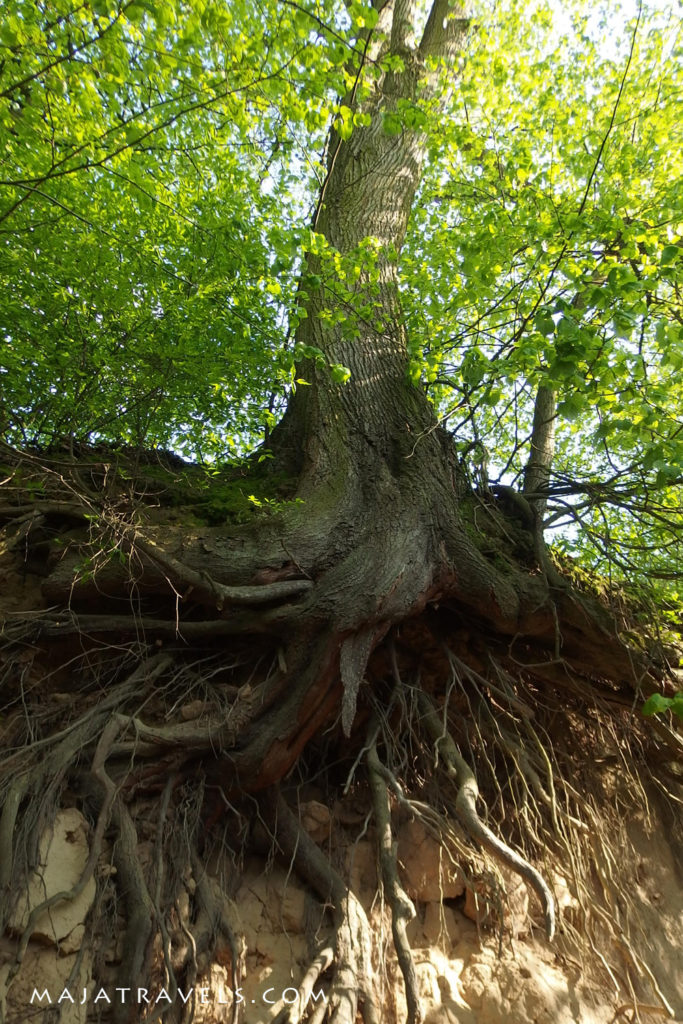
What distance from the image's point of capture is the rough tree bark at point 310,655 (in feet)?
9.36

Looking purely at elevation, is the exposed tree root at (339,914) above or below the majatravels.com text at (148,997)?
above

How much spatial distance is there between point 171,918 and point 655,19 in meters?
8.91

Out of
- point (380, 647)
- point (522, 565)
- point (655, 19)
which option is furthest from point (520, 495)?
point (655, 19)

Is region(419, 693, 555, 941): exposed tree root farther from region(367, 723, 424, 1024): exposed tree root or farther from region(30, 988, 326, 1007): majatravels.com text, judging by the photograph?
region(30, 988, 326, 1007): majatravels.com text

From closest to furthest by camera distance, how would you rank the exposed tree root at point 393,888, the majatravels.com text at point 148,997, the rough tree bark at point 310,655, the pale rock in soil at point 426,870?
the majatravels.com text at point 148,997 → the exposed tree root at point 393,888 → the rough tree bark at point 310,655 → the pale rock in soil at point 426,870

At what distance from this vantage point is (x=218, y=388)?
4.24m

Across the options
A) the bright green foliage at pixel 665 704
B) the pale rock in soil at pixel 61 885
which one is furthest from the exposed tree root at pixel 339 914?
the bright green foliage at pixel 665 704

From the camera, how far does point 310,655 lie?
130 inches

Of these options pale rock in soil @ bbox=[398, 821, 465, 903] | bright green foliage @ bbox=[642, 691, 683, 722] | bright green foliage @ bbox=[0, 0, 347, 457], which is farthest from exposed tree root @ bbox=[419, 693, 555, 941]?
bright green foliage @ bbox=[0, 0, 347, 457]

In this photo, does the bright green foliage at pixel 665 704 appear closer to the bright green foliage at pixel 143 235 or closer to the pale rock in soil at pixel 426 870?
the pale rock in soil at pixel 426 870

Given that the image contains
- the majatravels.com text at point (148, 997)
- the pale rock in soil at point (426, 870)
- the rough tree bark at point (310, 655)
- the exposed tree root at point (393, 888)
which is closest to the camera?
the majatravels.com text at point (148, 997)

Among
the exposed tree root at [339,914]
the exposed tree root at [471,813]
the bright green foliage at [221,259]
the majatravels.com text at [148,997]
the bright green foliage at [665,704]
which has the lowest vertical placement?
the majatravels.com text at [148,997]

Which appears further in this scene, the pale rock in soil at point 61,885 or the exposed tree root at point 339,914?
the exposed tree root at point 339,914

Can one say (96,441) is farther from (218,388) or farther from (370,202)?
(370,202)
